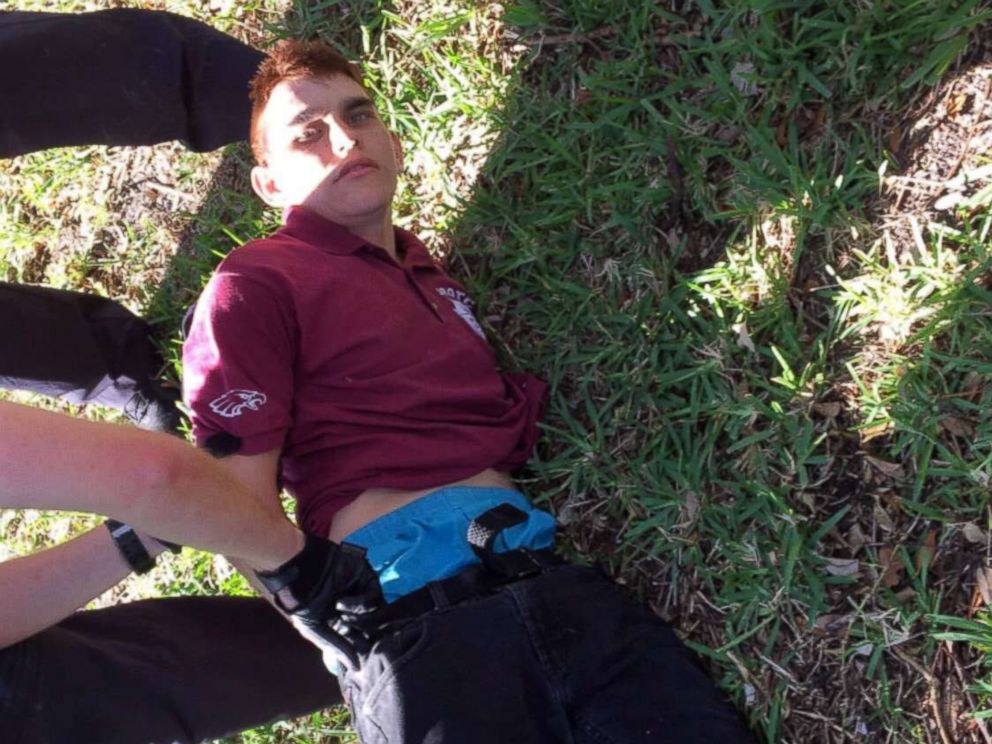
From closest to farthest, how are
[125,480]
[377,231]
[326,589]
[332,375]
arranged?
[125,480] < [326,589] < [332,375] < [377,231]

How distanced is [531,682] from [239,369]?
38.3 inches

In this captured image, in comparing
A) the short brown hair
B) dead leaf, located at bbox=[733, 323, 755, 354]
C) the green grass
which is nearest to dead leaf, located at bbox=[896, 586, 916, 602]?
the green grass

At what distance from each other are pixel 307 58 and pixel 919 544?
2.04 m

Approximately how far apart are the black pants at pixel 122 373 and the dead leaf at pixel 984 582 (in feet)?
5.51

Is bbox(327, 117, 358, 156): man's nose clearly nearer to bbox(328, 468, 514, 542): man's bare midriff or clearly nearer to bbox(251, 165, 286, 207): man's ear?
bbox(251, 165, 286, 207): man's ear

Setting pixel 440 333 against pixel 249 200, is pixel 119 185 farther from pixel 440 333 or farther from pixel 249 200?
pixel 440 333

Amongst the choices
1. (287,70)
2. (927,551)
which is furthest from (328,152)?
(927,551)

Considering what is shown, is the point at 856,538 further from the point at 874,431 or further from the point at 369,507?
the point at 369,507

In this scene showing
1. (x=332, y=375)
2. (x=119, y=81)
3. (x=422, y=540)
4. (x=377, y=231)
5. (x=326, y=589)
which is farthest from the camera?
(x=119, y=81)

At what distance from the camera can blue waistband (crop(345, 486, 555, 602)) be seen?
2562mm

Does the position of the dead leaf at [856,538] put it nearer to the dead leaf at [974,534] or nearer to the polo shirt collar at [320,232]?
the dead leaf at [974,534]

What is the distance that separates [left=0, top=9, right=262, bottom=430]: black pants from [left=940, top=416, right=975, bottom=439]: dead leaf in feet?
7.04

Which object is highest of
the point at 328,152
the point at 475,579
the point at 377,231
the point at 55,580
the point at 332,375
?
the point at 328,152

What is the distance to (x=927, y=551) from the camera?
254 centimetres
